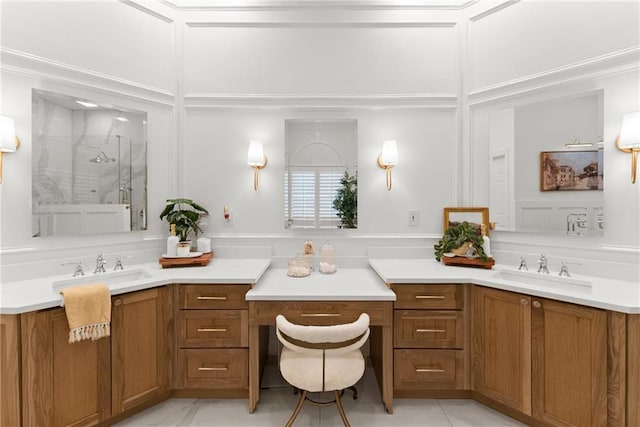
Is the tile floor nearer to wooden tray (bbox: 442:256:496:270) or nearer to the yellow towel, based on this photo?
the yellow towel

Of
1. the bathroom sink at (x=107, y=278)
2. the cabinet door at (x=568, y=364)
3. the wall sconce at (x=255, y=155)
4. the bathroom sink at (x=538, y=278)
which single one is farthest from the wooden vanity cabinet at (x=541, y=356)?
the bathroom sink at (x=107, y=278)

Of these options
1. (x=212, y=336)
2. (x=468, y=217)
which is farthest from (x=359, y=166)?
(x=212, y=336)

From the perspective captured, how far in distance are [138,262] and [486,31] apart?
341cm

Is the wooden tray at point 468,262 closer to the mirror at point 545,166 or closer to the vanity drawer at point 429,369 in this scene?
the mirror at point 545,166

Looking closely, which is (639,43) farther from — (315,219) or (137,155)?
(137,155)

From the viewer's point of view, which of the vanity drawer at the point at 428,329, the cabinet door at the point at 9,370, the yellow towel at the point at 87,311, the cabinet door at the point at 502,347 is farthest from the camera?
the vanity drawer at the point at 428,329

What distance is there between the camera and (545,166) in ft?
Result: 6.73

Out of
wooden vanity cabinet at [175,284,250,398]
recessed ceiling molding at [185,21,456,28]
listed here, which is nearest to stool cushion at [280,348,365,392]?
wooden vanity cabinet at [175,284,250,398]

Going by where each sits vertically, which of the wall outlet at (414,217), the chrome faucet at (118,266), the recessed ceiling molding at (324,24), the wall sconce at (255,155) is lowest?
the chrome faucet at (118,266)

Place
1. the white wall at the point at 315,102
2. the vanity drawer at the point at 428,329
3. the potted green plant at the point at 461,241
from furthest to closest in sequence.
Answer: the white wall at the point at 315,102 → the potted green plant at the point at 461,241 → the vanity drawer at the point at 428,329

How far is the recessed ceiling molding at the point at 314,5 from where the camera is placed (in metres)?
2.43

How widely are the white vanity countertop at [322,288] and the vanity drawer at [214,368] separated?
42 centimetres

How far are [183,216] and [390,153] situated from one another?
1799 mm

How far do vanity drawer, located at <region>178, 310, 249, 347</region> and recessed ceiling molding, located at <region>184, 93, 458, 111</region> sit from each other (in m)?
1.69
